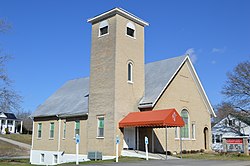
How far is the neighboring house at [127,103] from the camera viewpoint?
26188 mm

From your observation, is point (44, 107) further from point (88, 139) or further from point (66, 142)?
point (88, 139)

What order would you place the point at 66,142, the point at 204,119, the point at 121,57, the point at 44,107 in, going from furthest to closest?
the point at 44,107, the point at 204,119, the point at 66,142, the point at 121,57

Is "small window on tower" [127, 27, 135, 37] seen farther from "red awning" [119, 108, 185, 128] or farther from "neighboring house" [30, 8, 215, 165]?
"red awning" [119, 108, 185, 128]

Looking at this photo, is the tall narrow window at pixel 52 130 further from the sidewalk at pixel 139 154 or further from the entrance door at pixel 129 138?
the sidewalk at pixel 139 154

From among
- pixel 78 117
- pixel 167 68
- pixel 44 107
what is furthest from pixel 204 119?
pixel 44 107

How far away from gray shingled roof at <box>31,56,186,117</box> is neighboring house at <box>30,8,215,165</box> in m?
0.12

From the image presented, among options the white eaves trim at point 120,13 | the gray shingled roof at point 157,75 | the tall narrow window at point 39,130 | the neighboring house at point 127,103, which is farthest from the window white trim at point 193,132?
the tall narrow window at point 39,130

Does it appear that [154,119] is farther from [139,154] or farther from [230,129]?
[230,129]

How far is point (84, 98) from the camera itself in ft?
107

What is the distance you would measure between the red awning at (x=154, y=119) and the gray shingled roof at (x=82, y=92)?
6.57 feet

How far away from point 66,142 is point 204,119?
14146 millimetres

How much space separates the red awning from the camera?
76.7 ft

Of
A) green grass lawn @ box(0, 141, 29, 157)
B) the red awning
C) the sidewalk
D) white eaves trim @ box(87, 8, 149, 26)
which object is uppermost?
white eaves trim @ box(87, 8, 149, 26)

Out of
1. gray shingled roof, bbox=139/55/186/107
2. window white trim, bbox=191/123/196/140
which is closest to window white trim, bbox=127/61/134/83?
gray shingled roof, bbox=139/55/186/107
